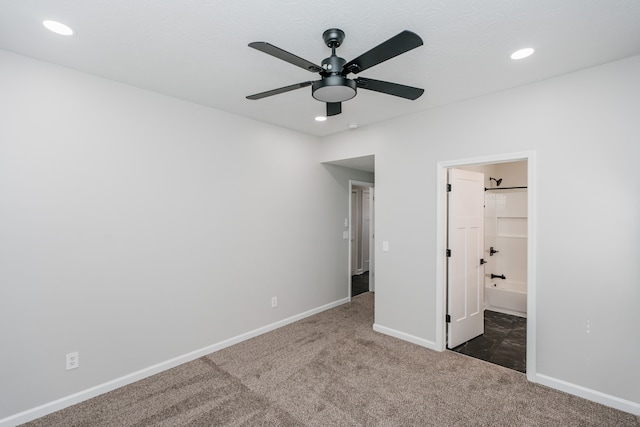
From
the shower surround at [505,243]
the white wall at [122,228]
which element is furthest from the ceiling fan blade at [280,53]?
Answer: the shower surround at [505,243]

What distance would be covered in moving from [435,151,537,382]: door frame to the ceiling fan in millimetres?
1407

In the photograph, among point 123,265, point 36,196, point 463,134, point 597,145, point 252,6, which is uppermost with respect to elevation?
point 252,6

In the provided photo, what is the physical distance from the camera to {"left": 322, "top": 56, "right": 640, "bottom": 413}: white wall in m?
2.30

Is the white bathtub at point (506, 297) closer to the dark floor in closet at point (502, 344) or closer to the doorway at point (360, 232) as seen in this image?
the dark floor in closet at point (502, 344)

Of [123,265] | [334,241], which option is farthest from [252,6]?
[334,241]

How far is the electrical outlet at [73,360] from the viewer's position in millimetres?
Result: 2430

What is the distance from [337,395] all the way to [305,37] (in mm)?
2718

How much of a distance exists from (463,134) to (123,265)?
3504mm

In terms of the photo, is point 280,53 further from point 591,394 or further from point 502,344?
point 502,344

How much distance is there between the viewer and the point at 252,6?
169 cm

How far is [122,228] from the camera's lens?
2717 millimetres

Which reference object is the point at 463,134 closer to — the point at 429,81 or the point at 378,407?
the point at 429,81

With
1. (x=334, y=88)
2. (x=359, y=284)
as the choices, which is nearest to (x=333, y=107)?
(x=334, y=88)

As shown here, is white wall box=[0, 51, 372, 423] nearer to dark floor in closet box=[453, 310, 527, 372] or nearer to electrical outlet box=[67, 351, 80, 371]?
electrical outlet box=[67, 351, 80, 371]
